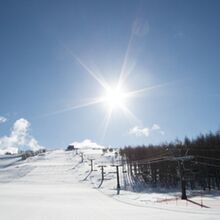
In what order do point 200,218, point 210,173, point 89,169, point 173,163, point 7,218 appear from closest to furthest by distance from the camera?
point 200,218
point 7,218
point 210,173
point 173,163
point 89,169

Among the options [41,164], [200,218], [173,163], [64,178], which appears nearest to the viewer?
[200,218]

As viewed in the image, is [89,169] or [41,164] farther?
[41,164]

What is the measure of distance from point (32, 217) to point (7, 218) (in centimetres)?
89

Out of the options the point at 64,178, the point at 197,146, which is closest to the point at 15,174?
the point at 64,178

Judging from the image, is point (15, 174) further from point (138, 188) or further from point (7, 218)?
point (7, 218)

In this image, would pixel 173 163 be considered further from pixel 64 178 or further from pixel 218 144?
pixel 64 178

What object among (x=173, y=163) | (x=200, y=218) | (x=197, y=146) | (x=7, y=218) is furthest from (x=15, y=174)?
(x=200, y=218)

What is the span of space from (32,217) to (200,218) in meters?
6.04

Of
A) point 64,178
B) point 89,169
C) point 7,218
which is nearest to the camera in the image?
point 7,218

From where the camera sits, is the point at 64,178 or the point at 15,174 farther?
the point at 15,174

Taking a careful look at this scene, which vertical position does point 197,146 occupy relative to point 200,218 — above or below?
above

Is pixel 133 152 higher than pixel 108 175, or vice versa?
pixel 133 152

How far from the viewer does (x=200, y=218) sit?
9703 millimetres

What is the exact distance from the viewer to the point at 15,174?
173 feet
